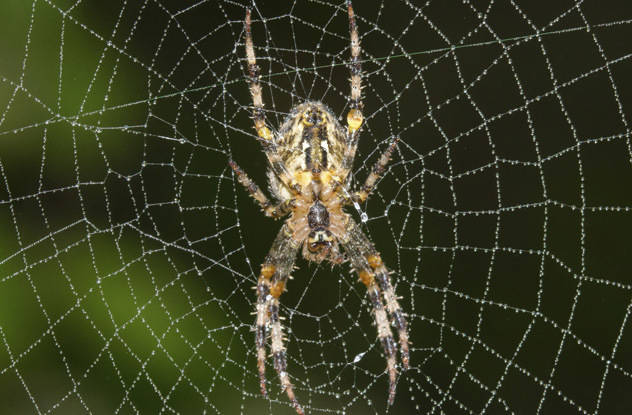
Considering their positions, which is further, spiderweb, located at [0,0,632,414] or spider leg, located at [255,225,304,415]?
spiderweb, located at [0,0,632,414]

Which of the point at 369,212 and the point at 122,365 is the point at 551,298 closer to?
the point at 369,212

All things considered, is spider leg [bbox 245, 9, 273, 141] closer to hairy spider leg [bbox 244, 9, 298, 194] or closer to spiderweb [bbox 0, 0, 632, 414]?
hairy spider leg [bbox 244, 9, 298, 194]

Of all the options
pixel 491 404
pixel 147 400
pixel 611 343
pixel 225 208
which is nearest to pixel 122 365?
pixel 147 400

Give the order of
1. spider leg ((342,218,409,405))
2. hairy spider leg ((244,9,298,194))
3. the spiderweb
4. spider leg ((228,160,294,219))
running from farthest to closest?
the spiderweb, spider leg ((342,218,409,405)), spider leg ((228,160,294,219)), hairy spider leg ((244,9,298,194))

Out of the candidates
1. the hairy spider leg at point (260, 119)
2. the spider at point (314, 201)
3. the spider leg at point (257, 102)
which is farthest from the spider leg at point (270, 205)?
the spider leg at point (257, 102)

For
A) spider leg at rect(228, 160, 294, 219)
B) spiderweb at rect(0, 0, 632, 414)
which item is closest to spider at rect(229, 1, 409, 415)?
spider leg at rect(228, 160, 294, 219)

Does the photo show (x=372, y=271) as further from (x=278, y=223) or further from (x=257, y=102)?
(x=278, y=223)

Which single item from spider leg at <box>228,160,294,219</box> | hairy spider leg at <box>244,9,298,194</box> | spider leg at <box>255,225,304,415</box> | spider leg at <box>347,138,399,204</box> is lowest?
spider leg at <box>255,225,304,415</box>
